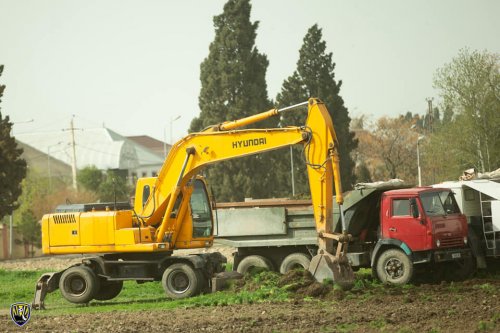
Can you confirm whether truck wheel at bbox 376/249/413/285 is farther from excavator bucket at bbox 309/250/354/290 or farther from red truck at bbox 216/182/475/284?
excavator bucket at bbox 309/250/354/290

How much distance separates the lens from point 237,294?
2262cm

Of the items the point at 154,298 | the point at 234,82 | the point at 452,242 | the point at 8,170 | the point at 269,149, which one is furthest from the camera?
the point at 234,82

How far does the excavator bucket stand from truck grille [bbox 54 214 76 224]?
21.9 ft

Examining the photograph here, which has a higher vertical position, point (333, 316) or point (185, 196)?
→ point (185, 196)

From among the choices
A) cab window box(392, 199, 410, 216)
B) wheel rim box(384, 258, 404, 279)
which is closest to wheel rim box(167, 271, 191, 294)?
wheel rim box(384, 258, 404, 279)

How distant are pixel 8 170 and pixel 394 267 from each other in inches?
1368

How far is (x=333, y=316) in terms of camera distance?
57.5 feet

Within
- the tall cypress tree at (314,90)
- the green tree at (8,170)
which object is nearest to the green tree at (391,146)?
the tall cypress tree at (314,90)

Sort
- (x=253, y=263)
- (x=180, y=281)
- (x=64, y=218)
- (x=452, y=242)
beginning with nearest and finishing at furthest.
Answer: (x=180, y=281), (x=452, y=242), (x=64, y=218), (x=253, y=263)

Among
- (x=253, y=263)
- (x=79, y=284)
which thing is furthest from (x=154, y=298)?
(x=253, y=263)

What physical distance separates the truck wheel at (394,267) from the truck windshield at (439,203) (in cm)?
136

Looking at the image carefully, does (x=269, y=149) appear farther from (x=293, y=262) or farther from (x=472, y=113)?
(x=472, y=113)

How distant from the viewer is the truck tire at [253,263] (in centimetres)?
2664

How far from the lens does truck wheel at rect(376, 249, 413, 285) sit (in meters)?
24.0
